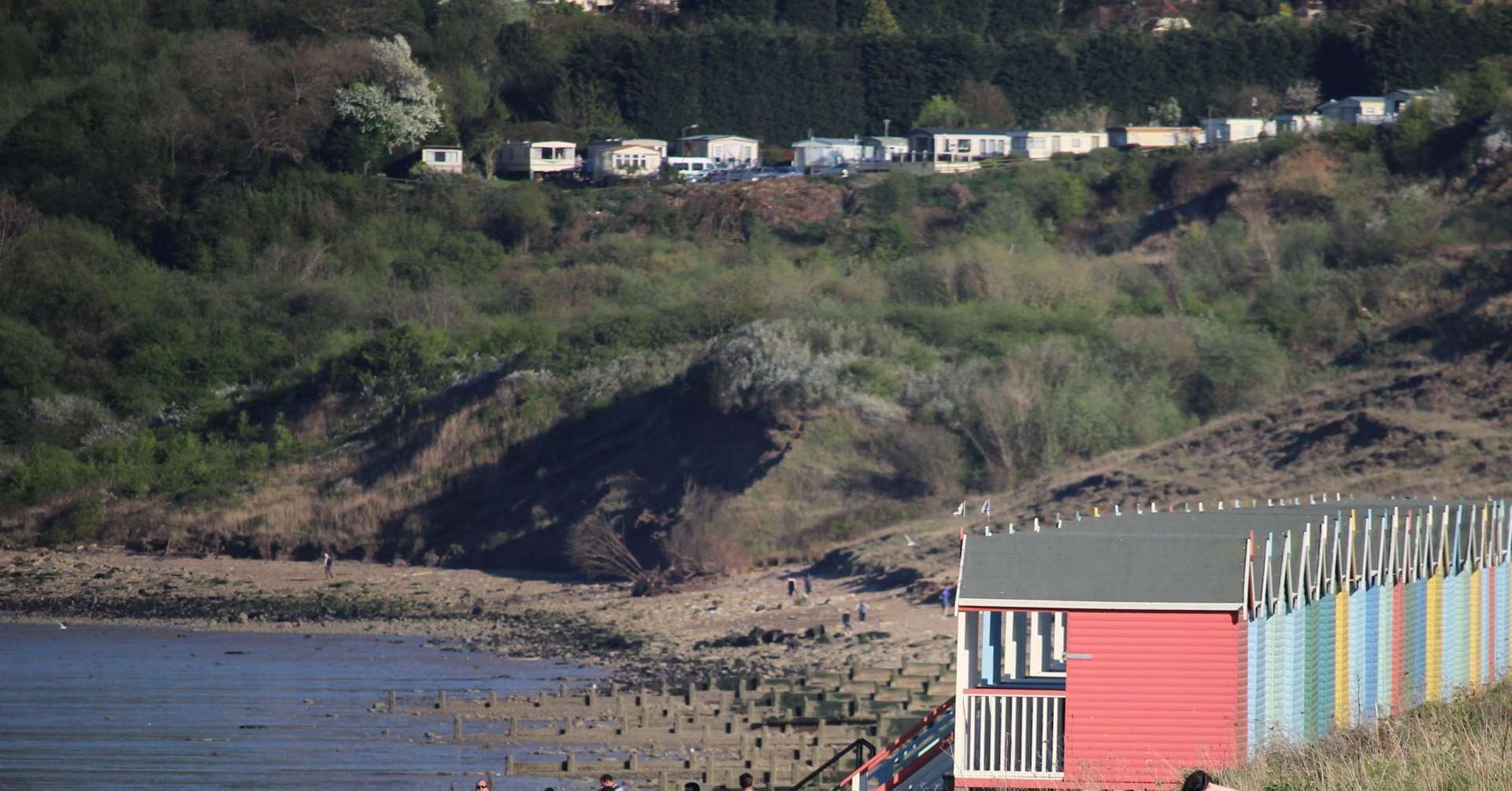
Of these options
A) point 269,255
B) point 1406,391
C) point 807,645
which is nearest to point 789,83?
point 269,255

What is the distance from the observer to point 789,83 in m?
112

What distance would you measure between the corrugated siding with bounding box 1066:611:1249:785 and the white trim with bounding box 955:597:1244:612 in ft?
0.29

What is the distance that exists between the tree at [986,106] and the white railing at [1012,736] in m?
90.2

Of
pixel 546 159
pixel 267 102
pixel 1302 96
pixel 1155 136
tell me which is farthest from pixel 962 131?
pixel 267 102

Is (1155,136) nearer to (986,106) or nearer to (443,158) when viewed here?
(986,106)

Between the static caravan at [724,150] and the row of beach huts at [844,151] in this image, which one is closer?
the row of beach huts at [844,151]

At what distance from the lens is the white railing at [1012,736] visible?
65.4 feet

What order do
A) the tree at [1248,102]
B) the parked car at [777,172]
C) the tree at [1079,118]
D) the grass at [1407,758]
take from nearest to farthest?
the grass at [1407,758] → the parked car at [777,172] → the tree at [1079,118] → the tree at [1248,102]

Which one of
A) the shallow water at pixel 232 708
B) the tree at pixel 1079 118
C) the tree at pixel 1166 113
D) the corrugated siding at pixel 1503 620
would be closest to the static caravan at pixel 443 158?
the tree at pixel 1079 118

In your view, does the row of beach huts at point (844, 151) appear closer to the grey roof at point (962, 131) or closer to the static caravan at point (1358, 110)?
the grey roof at point (962, 131)

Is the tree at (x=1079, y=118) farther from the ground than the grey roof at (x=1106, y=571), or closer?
farther from the ground

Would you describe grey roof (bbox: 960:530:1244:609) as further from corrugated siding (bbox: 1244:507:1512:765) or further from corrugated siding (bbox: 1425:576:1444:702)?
corrugated siding (bbox: 1425:576:1444:702)

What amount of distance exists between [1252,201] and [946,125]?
2871 cm

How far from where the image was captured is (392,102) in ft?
327
